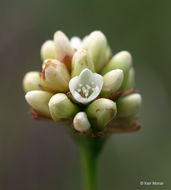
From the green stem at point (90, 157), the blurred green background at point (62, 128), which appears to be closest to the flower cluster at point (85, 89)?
the green stem at point (90, 157)

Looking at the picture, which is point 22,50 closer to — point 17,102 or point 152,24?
point 17,102

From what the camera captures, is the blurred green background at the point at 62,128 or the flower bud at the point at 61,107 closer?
the flower bud at the point at 61,107

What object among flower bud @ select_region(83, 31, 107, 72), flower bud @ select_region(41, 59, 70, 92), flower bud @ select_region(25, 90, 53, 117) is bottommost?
flower bud @ select_region(25, 90, 53, 117)

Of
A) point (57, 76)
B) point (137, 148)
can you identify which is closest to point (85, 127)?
→ point (57, 76)

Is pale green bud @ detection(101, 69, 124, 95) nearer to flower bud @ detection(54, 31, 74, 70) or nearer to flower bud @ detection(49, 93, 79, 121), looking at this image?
flower bud @ detection(49, 93, 79, 121)

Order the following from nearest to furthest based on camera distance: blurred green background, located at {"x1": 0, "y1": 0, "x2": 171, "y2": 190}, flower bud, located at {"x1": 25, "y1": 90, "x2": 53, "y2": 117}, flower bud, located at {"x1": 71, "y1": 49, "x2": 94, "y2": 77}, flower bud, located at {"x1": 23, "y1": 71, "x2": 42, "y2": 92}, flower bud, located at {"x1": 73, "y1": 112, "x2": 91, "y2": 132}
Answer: flower bud, located at {"x1": 73, "y1": 112, "x2": 91, "y2": 132} → flower bud, located at {"x1": 71, "y1": 49, "x2": 94, "y2": 77} → flower bud, located at {"x1": 25, "y1": 90, "x2": 53, "y2": 117} → flower bud, located at {"x1": 23, "y1": 71, "x2": 42, "y2": 92} → blurred green background, located at {"x1": 0, "y1": 0, "x2": 171, "y2": 190}

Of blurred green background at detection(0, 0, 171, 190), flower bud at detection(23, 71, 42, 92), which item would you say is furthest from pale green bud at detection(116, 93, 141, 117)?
blurred green background at detection(0, 0, 171, 190)

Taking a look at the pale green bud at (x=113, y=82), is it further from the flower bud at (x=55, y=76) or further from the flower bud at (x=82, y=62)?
the flower bud at (x=55, y=76)
